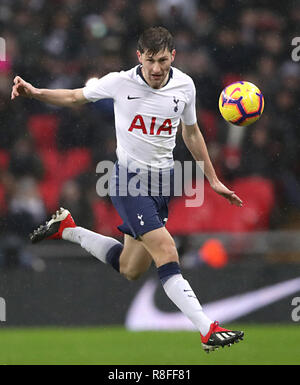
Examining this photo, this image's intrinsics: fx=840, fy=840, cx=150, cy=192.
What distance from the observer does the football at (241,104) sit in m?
6.05

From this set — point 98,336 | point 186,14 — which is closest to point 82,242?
point 98,336

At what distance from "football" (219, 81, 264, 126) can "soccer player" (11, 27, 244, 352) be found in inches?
10.6

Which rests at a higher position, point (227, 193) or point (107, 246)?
point (227, 193)

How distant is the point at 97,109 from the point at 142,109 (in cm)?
294

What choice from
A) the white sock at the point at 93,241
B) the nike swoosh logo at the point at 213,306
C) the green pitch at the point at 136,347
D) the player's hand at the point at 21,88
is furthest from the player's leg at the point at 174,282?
the nike swoosh logo at the point at 213,306

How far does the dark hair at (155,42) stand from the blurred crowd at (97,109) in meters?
3.15

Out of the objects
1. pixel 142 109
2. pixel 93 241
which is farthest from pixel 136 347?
pixel 142 109

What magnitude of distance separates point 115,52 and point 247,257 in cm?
266

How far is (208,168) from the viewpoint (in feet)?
20.2

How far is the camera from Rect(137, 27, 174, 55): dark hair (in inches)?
221

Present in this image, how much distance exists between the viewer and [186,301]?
5.56 metres

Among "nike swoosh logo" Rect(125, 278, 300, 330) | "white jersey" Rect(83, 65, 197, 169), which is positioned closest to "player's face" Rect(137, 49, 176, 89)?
"white jersey" Rect(83, 65, 197, 169)

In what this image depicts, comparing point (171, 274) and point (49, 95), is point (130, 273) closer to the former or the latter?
point (171, 274)

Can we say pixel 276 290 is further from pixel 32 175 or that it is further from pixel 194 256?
pixel 32 175
